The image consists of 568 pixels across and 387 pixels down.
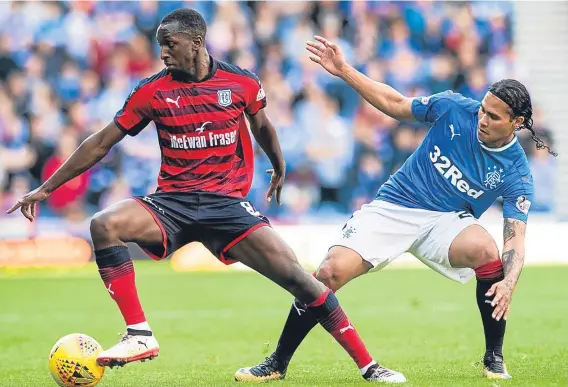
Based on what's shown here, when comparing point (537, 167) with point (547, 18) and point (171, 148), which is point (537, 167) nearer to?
point (547, 18)

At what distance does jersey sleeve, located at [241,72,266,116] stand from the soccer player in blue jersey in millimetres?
597

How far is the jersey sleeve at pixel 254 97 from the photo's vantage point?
7719mm

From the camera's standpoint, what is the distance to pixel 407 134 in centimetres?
2033

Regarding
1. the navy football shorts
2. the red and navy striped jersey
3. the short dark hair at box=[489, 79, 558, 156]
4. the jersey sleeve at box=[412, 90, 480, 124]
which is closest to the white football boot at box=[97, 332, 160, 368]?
the navy football shorts

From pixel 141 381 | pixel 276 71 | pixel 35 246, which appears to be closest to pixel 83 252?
pixel 35 246

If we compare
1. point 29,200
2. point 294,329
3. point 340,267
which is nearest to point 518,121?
point 340,267

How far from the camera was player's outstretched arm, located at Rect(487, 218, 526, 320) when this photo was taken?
7215mm

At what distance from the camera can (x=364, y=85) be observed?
8164mm

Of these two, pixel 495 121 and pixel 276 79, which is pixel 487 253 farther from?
pixel 276 79

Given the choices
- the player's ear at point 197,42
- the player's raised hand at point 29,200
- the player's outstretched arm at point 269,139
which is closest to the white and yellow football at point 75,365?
the player's raised hand at point 29,200

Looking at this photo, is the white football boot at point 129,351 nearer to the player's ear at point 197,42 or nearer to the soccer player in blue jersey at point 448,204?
the soccer player in blue jersey at point 448,204

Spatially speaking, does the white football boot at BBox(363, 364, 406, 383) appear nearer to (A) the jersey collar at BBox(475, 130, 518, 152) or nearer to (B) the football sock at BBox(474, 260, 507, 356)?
(B) the football sock at BBox(474, 260, 507, 356)

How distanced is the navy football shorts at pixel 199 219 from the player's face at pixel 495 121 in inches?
67.0

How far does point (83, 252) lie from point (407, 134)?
626 centimetres
